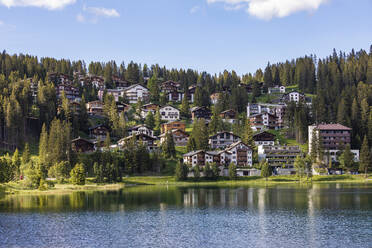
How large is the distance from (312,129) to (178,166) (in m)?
45.8

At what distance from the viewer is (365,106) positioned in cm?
15438

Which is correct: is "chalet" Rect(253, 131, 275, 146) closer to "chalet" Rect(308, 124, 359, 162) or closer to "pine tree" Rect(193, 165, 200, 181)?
"chalet" Rect(308, 124, 359, 162)

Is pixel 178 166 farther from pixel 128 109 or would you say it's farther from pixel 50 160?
pixel 128 109

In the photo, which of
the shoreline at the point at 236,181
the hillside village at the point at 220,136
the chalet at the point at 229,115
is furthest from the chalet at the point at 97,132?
the chalet at the point at 229,115

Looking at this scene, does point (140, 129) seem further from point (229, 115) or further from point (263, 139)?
point (263, 139)

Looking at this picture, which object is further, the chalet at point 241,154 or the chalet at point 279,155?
the chalet at point 241,154

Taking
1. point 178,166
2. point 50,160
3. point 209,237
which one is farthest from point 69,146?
point 209,237

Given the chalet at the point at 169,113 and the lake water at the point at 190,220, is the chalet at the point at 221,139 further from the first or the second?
the lake water at the point at 190,220

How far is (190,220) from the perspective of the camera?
190 ft

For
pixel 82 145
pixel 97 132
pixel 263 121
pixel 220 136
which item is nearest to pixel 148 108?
pixel 97 132

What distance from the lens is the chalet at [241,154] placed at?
5049 inches

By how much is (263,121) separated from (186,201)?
319 feet

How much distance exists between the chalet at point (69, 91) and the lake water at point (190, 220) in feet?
354

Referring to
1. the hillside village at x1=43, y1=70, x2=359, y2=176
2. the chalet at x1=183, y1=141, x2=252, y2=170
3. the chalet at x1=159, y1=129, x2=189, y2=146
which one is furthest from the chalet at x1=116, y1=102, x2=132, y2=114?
the chalet at x1=183, y1=141, x2=252, y2=170
